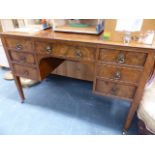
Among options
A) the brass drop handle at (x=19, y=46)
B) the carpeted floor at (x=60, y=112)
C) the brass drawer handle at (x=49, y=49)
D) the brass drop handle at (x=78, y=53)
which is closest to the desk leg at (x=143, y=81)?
the carpeted floor at (x=60, y=112)

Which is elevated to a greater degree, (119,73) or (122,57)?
(122,57)

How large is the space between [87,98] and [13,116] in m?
0.88

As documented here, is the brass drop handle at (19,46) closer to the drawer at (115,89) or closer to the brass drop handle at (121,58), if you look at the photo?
the drawer at (115,89)

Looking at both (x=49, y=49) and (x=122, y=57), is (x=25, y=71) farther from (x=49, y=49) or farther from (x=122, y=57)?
(x=122, y=57)

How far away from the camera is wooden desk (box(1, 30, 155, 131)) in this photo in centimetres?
90

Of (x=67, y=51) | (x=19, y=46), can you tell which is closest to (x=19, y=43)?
(x=19, y=46)

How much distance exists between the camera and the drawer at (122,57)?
0.89 meters

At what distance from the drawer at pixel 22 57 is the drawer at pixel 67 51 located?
0.45ft

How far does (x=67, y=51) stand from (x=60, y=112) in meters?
0.76

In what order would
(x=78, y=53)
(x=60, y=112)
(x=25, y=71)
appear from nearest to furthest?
(x=78, y=53) → (x=25, y=71) → (x=60, y=112)

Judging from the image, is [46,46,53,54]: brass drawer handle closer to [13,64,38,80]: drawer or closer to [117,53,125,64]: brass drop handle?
[13,64,38,80]: drawer

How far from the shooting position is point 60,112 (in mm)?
1505

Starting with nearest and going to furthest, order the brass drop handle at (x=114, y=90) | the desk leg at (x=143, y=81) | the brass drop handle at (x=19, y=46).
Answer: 1. the desk leg at (x=143, y=81)
2. the brass drop handle at (x=114, y=90)
3. the brass drop handle at (x=19, y=46)
